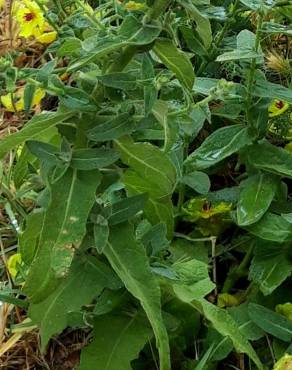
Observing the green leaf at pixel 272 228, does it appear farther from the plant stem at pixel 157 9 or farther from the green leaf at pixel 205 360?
the plant stem at pixel 157 9

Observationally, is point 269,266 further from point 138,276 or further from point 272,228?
point 138,276

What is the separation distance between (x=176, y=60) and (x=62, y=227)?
0.90ft

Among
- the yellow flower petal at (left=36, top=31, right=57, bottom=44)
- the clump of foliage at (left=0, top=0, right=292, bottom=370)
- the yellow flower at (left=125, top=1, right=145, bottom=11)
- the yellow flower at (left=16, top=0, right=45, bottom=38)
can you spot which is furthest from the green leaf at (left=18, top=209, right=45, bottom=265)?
the yellow flower petal at (left=36, top=31, right=57, bottom=44)

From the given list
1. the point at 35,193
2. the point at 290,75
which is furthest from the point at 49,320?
the point at 290,75

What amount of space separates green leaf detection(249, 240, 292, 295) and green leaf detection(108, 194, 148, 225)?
1.12 feet

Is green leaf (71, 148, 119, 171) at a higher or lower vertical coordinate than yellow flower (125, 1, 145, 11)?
lower

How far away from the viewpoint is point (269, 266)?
5.23 ft

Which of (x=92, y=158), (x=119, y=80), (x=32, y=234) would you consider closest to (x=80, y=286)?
(x=32, y=234)

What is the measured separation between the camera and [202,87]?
1.64m

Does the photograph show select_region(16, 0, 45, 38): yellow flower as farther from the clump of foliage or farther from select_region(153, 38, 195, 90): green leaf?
select_region(153, 38, 195, 90): green leaf

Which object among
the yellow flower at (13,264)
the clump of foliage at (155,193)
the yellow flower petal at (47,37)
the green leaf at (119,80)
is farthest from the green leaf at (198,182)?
the yellow flower petal at (47,37)

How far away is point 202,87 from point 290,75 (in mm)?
341

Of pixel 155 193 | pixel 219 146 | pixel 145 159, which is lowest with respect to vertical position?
pixel 219 146

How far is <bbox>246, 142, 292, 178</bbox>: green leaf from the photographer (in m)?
1.64
